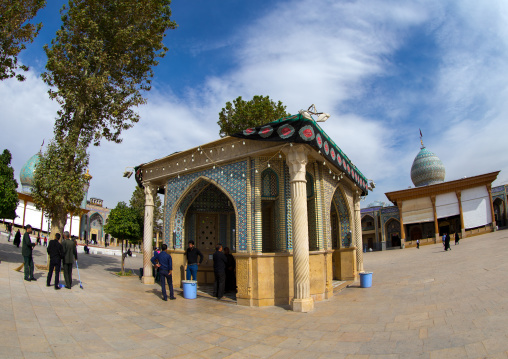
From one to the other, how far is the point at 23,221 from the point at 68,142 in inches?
1074

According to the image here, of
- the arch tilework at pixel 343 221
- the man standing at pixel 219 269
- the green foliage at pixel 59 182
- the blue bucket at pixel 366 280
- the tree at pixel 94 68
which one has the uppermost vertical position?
the tree at pixel 94 68

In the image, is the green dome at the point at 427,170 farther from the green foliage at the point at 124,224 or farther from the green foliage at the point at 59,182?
the green foliage at the point at 59,182

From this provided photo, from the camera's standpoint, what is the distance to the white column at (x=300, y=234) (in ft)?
23.4

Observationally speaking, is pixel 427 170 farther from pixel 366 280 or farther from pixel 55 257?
pixel 55 257

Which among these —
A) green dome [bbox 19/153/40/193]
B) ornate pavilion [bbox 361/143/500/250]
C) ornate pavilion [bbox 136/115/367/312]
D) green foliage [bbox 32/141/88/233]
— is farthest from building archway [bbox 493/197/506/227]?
green dome [bbox 19/153/40/193]

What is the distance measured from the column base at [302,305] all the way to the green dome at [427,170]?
35.0 meters

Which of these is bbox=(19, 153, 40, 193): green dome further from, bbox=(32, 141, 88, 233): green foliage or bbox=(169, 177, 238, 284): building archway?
bbox=(169, 177, 238, 284): building archway

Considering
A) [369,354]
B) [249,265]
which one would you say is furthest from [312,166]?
[369,354]

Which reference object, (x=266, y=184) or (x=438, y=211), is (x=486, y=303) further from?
(x=438, y=211)

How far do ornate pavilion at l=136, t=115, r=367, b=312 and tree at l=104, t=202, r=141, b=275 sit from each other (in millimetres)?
1844

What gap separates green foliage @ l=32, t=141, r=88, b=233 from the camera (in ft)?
33.1

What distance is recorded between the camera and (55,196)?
1004cm

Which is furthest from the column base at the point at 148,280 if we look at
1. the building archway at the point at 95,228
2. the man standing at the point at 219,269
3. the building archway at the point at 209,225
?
the building archway at the point at 95,228

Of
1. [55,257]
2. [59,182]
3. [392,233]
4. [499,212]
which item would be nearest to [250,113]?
[59,182]
